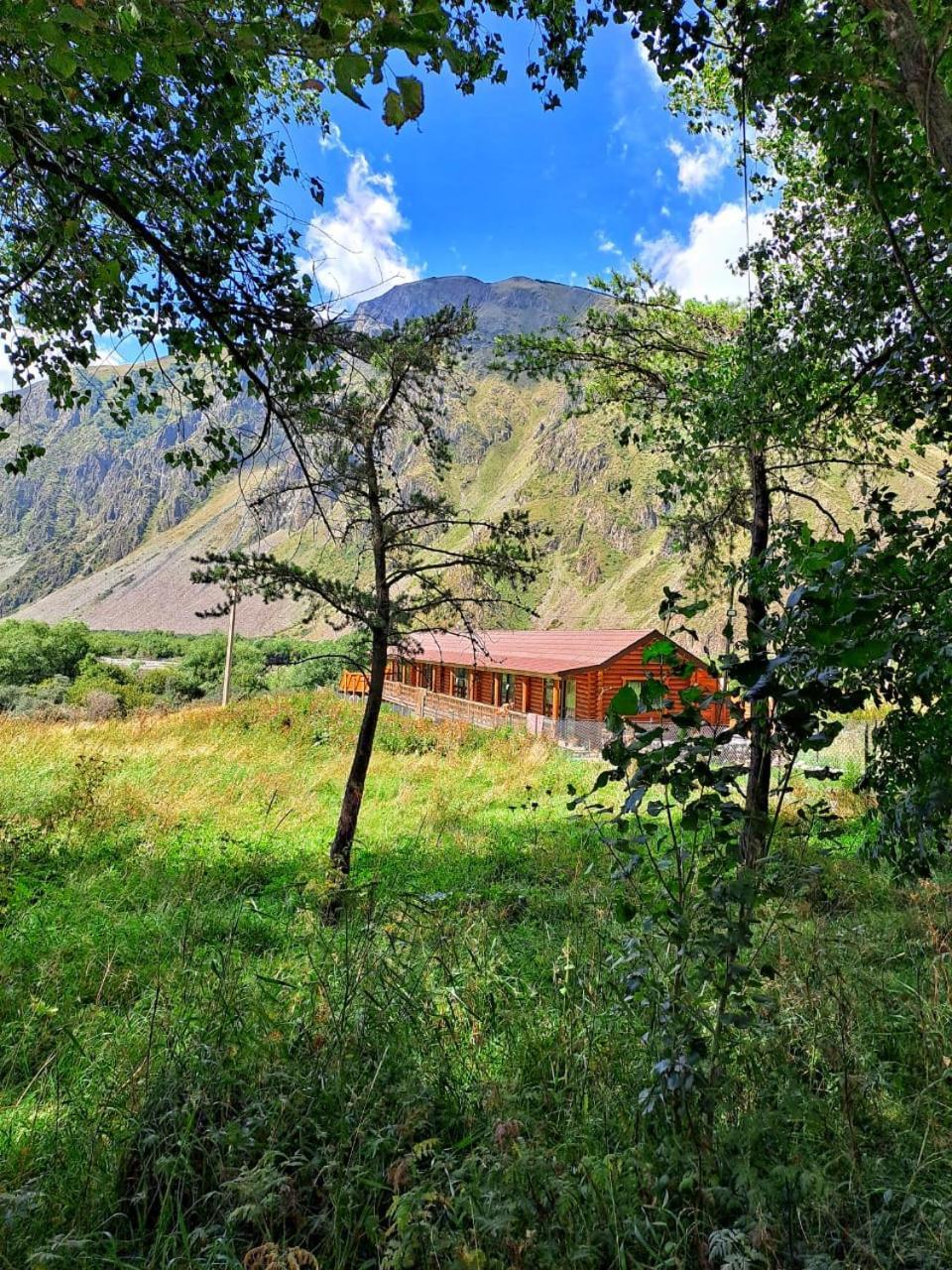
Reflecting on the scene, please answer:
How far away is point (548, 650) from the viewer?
26000 millimetres

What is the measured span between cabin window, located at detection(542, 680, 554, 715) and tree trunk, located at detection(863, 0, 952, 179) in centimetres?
2232

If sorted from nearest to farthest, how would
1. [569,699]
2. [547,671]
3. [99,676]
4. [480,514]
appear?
[547,671]
[569,699]
[99,676]
[480,514]

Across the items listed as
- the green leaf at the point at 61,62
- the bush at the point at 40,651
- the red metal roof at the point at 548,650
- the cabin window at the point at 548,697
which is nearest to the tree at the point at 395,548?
the green leaf at the point at 61,62

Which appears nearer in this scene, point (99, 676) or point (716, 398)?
point (716, 398)

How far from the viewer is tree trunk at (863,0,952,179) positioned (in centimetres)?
179

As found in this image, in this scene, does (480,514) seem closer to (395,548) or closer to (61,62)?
(395,548)

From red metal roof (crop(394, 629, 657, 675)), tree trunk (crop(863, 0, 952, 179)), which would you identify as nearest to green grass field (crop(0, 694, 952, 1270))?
tree trunk (crop(863, 0, 952, 179))

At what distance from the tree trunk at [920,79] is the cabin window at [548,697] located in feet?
73.2

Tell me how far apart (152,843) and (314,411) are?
22.7 ft

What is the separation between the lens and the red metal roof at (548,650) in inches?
880

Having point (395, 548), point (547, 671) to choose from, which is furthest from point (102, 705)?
point (395, 548)

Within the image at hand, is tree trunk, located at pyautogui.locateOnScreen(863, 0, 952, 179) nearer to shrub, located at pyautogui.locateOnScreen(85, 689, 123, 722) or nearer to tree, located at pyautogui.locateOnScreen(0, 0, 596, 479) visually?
tree, located at pyautogui.locateOnScreen(0, 0, 596, 479)

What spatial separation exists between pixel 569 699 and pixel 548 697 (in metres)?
0.83

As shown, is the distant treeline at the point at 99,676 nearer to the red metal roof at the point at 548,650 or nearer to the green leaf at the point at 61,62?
the red metal roof at the point at 548,650
